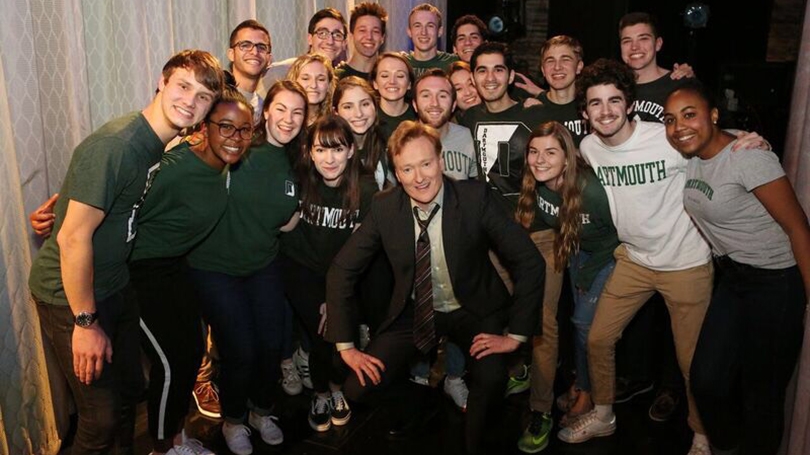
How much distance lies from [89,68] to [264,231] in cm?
101

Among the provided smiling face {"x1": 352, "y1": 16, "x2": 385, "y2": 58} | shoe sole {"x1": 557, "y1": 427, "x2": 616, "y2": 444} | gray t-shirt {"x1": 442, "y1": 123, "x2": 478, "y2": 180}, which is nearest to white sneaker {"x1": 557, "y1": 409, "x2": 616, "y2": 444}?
shoe sole {"x1": 557, "y1": 427, "x2": 616, "y2": 444}

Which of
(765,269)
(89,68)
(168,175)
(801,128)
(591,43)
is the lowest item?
(765,269)

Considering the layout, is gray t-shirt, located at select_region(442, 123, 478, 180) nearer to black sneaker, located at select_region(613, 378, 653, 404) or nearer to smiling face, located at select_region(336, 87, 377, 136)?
smiling face, located at select_region(336, 87, 377, 136)

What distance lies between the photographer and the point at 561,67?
3227mm

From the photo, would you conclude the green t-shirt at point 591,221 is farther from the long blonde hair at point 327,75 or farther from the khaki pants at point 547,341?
the long blonde hair at point 327,75

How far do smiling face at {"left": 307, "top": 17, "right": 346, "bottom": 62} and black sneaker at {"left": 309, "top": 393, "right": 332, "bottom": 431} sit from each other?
5.87ft

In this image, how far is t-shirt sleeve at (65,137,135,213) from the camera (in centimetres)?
191

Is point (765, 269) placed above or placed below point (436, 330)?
above

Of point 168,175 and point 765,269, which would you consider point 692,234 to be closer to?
point 765,269

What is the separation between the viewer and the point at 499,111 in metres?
3.25

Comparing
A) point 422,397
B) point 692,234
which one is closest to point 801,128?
point 692,234

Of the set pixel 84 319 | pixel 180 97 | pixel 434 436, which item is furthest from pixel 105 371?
pixel 434 436

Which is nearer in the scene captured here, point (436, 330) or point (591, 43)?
point (436, 330)

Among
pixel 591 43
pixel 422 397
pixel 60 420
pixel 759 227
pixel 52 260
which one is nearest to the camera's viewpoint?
pixel 52 260
